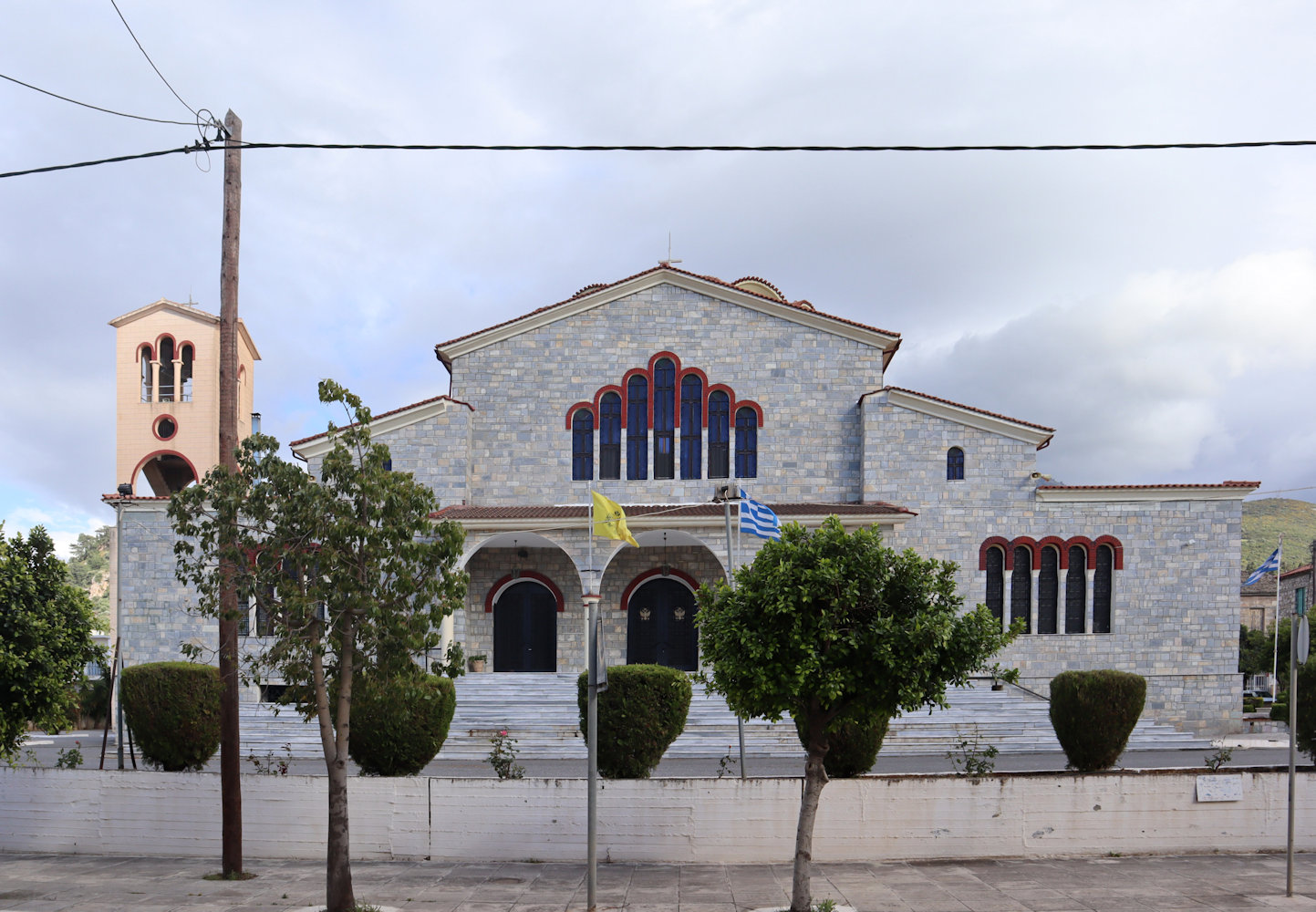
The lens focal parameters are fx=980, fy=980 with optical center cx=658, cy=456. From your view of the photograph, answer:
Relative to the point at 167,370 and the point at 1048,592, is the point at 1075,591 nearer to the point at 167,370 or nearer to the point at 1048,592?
the point at 1048,592

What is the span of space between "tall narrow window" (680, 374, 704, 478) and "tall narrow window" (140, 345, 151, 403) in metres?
19.6

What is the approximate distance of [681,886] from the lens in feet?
41.0

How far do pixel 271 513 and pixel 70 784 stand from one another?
679 cm

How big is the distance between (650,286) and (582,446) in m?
5.45

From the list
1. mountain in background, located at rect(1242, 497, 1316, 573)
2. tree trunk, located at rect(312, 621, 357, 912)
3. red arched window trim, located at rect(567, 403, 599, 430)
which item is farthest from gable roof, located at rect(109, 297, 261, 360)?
mountain in background, located at rect(1242, 497, 1316, 573)

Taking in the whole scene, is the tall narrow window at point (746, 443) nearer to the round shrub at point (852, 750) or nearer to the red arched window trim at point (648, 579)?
the red arched window trim at point (648, 579)

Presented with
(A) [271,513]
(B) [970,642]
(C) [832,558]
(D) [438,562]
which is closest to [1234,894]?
(B) [970,642]

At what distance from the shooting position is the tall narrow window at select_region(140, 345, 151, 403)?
35.1 m

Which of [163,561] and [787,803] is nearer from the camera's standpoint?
[787,803]

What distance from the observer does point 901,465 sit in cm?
2911

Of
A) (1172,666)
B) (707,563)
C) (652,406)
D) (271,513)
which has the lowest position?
(1172,666)

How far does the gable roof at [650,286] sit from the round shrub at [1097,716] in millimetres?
16221

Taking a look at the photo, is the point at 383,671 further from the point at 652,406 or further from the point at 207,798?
the point at 652,406

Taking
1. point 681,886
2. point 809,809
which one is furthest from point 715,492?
point 809,809
